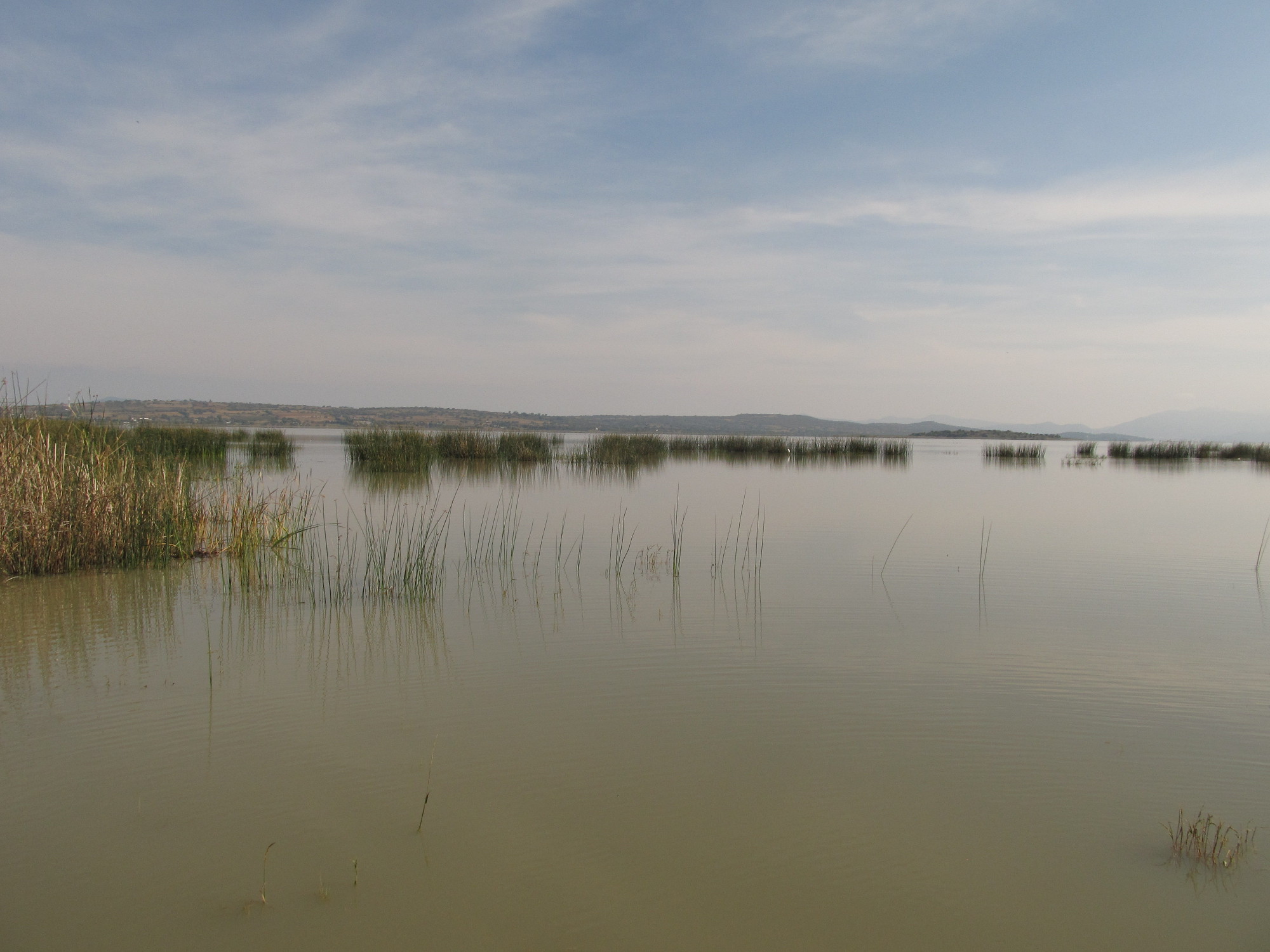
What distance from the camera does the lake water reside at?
217 cm

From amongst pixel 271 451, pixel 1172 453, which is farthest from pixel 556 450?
pixel 1172 453

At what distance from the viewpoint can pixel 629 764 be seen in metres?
3.05

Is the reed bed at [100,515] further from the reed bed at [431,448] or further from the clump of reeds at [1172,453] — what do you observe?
the clump of reeds at [1172,453]

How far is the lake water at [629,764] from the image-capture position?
2168 millimetres

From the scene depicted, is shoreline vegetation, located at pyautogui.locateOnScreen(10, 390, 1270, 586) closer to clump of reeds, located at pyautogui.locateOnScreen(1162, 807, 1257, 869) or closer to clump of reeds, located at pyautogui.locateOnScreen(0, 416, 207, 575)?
clump of reeds, located at pyautogui.locateOnScreen(0, 416, 207, 575)

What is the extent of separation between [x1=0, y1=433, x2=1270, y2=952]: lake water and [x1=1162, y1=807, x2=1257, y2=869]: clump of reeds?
0.07m

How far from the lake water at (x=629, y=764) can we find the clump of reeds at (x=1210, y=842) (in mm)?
71

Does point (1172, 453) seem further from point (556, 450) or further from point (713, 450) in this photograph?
point (556, 450)

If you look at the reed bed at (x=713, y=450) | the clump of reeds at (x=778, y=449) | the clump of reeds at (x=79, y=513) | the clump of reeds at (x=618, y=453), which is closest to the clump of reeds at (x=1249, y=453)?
the clump of reeds at (x=778, y=449)

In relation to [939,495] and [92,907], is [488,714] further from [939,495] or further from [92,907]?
[939,495]

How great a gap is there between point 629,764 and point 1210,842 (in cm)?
188

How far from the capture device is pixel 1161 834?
257 cm

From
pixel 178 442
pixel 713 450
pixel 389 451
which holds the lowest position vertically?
pixel 713 450

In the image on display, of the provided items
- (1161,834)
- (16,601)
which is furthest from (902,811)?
(16,601)
